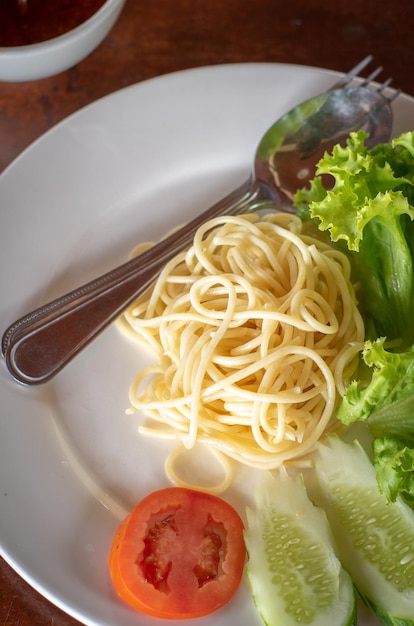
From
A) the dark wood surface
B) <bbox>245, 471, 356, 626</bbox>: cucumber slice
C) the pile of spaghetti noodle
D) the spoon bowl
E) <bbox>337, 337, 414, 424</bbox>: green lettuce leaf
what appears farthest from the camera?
the dark wood surface

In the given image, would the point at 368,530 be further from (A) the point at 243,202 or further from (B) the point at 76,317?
(A) the point at 243,202

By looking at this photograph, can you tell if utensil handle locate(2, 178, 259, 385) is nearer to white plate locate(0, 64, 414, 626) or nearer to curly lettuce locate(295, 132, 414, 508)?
white plate locate(0, 64, 414, 626)

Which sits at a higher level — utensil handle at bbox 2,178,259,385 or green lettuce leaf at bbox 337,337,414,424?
utensil handle at bbox 2,178,259,385

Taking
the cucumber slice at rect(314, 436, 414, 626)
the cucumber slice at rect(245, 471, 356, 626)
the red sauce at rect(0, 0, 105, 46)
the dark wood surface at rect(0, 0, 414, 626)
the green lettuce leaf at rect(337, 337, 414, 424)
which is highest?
the red sauce at rect(0, 0, 105, 46)

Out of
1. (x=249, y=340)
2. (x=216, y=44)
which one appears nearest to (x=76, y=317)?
(x=249, y=340)

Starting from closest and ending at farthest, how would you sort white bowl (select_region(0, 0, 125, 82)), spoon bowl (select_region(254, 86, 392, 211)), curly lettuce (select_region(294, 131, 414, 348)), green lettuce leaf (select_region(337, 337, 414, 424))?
green lettuce leaf (select_region(337, 337, 414, 424))
curly lettuce (select_region(294, 131, 414, 348))
white bowl (select_region(0, 0, 125, 82))
spoon bowl (select_region(254, 86, 392, 211))

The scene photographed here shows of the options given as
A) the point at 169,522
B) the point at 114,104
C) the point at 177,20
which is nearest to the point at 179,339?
the point at 169,522

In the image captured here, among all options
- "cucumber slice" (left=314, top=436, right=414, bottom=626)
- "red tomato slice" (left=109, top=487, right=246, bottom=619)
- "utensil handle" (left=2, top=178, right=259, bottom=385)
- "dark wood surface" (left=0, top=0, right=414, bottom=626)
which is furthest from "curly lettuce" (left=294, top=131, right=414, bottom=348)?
"dark wood surface" (left=0, top=0, right=414, bottom=626)
